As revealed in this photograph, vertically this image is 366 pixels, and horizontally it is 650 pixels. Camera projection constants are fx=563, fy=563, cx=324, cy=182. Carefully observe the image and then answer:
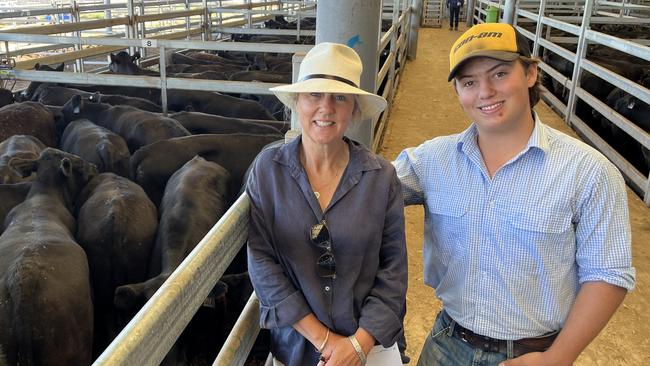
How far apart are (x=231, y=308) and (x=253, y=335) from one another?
4.26 feet

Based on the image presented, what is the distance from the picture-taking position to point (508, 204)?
5.62 feet

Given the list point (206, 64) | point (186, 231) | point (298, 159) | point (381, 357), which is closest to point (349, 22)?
point (186, 231)

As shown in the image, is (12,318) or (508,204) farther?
(12,318)

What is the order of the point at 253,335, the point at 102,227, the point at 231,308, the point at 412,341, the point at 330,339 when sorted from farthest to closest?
the point at 102,227
the point at 412,341
the point at 231,308
the point at 253,335
the point at 330,339

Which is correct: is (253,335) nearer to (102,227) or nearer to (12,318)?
(12,318)

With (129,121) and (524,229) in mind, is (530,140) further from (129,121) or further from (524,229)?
(129,121)

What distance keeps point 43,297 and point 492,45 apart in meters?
2.37

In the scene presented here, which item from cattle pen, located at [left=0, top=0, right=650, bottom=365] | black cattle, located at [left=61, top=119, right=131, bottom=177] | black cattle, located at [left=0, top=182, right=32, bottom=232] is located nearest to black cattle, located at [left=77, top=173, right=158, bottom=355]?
black cattle, located at [left=0, top=182, right=32, bottom=232]

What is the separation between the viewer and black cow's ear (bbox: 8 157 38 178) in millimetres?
4582

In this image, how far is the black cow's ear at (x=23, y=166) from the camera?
458 cm

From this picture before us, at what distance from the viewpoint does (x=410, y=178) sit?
1974 millimetres

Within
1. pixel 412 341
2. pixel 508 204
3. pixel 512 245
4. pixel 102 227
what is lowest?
pixel 412 341

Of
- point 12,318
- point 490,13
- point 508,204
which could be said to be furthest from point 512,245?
point 490,13

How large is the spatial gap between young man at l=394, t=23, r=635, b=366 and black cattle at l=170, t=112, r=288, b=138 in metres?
4.13
